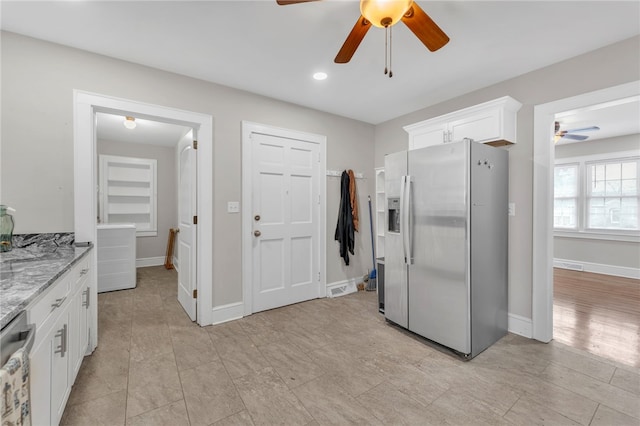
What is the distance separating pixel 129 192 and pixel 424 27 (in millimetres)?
6000

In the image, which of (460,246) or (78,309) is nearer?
(78,309)

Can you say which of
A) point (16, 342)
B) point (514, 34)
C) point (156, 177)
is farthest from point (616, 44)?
point (156, 177)

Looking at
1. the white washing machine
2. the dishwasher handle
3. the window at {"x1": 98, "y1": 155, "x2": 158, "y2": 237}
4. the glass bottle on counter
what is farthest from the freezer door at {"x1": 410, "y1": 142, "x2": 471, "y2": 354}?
the window at {"x1": 98, "y1": 155, "x2": 158, "y2": 237}

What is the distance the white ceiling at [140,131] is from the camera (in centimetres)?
418

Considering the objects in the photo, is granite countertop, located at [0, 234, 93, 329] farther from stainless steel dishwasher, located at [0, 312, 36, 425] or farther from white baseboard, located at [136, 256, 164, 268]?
white baseboard, located at [136, 256, 164, 268]

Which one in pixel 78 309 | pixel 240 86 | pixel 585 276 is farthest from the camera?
pixel 585 276

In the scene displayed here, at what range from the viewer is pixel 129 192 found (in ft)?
18.2

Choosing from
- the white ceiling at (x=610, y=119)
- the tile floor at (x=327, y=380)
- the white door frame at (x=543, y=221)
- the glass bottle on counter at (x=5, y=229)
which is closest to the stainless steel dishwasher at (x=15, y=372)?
the tile floor at (x=327, y=380)

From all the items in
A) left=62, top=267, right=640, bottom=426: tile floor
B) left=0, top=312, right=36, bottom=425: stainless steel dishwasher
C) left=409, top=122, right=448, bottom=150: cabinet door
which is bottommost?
left=62, top=267, right=640, bottom=426: tile floor

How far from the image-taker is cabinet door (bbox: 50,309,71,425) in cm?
135

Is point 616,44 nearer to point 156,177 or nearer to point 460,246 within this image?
point 460,246

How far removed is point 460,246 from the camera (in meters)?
2.31

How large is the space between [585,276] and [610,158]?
226cm

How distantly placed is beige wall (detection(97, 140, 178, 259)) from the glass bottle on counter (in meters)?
3.84
